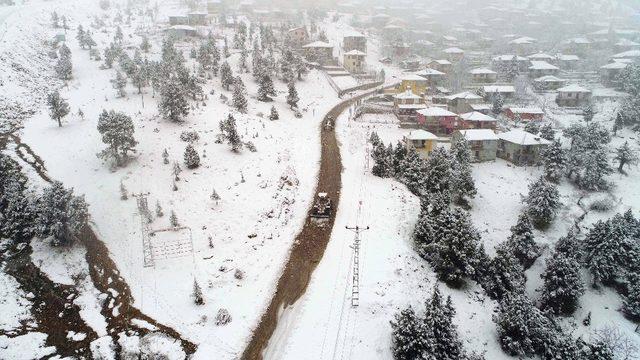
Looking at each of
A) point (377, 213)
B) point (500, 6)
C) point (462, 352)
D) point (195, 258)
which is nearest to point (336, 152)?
point (377, 213)

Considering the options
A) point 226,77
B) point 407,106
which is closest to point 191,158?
point 226,77

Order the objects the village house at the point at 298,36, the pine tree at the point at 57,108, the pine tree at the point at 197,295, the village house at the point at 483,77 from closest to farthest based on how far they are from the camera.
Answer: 1. the pine tree at the point at 197,295
2. the pine tree at the point at 57,108
3. the village house at the point at 483,77
4. the village house at the point at 298,36

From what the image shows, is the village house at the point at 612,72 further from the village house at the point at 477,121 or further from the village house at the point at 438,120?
the village house at the point at 438,120

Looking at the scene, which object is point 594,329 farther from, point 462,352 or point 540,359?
point 462,352

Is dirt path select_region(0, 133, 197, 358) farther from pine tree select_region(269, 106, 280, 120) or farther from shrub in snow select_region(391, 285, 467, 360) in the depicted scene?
pine tree select_region(269, 106, 280, 120)

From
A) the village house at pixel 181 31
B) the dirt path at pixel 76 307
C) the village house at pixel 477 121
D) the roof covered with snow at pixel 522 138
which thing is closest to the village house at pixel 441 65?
the village house at pixel 477 121

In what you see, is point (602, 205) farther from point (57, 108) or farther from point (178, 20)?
point (178, 20)

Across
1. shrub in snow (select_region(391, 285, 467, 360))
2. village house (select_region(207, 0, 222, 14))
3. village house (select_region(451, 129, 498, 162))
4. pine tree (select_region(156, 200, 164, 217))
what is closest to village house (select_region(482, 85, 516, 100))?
village house (select_region(451, 129, 498, 162))
